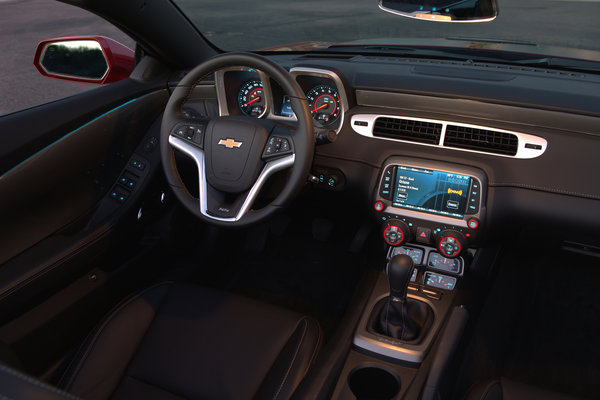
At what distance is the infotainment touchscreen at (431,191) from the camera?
7.09ft

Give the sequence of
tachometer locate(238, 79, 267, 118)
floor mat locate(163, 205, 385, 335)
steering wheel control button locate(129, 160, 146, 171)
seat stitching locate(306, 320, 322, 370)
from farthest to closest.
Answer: floor mat locate(163, 205, 385, 335) < steering wheel control button locate(129, 160, 146, 171) < tachometer locate(238, 79, 267, 118) < seat stitching locate(306, 320, 322, 370)

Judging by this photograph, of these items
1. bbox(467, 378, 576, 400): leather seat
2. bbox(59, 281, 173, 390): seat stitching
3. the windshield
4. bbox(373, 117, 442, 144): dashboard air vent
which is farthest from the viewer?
the windshield

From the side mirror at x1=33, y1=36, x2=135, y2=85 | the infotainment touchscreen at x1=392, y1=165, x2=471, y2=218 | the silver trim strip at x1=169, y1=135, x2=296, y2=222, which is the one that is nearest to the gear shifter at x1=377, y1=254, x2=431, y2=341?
the infotainment touchscreen at x1=392, y1=165, x2=471, y2=218

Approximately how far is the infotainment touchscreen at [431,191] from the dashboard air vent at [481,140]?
0.43 ft

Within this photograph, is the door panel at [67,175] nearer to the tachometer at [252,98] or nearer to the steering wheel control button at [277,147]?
the tachometer at [252,98]

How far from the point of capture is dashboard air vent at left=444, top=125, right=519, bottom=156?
211 centimetres

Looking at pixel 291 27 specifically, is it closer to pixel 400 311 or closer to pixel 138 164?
pixel 138 164

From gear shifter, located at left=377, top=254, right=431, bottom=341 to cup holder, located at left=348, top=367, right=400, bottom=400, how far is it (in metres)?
0.16

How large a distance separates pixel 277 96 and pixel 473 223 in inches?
38.0

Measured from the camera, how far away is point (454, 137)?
2.18 meters

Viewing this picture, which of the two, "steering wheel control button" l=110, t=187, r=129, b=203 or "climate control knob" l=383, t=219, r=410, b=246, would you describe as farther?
"steering wheel control button" l=110, t=187, r=129, b=203

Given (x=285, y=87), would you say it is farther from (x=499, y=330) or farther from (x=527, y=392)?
(x=499, y=330)

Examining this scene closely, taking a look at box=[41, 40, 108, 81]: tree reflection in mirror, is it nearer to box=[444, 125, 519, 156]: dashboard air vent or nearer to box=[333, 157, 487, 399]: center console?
box=[333, 157, 487, 399]: center console

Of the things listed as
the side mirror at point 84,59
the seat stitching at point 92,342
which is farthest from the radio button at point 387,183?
the side mirror at point 84,59
